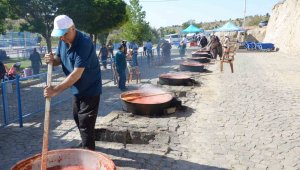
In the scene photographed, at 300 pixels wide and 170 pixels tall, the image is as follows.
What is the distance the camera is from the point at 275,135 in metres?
5.85

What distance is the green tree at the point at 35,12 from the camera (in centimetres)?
1591

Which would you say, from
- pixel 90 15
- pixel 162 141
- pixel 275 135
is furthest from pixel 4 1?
pixel 275 135

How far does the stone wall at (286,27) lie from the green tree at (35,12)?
66.8 ft

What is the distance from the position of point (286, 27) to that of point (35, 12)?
26111 millimetres

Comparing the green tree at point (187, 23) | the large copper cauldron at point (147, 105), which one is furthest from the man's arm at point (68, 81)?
the green tree at point (187, 23)

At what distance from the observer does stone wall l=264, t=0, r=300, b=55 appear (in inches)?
1109

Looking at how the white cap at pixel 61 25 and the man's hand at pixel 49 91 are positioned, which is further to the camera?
the white cap at pixel 61 25

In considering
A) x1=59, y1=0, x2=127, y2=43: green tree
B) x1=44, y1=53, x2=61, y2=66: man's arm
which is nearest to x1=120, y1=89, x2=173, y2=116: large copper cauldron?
x1=44, y1=53, x2=61, y2=66: man's arm

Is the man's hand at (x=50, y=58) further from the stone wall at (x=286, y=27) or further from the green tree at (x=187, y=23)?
the green tree at (x=187, y=23)

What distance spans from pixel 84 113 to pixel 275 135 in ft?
12.4

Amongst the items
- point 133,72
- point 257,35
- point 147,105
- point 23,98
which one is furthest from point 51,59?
point 257,35

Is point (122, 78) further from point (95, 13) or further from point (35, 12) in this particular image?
point (35, 12)

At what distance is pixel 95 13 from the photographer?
17016 millimetres

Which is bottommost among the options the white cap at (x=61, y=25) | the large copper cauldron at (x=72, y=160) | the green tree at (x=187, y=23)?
the large copper cauldron at (x=72, y=160)
